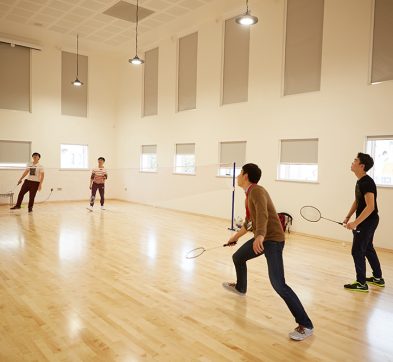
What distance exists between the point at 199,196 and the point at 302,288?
6805mm

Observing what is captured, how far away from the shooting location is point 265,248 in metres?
3.26

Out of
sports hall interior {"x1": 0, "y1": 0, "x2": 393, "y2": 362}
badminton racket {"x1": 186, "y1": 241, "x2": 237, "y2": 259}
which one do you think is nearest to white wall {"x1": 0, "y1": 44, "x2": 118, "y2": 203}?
sports hall interior {"x1": 0, "y1": 0, "x2": 393, "y2": 362}

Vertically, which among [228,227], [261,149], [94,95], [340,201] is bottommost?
[228,227]

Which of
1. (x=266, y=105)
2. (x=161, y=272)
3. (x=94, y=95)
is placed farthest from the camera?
(x=94, y=95)

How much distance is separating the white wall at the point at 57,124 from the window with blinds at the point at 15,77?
211 mm

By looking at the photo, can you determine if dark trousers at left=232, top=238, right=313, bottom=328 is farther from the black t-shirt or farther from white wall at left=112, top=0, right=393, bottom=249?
white wall at left=112, top=0, right=393, bottom=249

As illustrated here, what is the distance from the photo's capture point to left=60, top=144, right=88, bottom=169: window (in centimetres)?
1382

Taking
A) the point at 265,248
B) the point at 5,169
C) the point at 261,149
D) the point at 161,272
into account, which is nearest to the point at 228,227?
the point at 261,149

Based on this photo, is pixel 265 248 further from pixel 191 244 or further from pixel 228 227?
pixel 228 227

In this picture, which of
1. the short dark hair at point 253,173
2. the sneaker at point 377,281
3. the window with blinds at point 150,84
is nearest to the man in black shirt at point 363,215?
the sneaker at point 377,281

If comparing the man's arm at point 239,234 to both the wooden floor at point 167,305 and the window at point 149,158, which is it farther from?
the window at point 149,158

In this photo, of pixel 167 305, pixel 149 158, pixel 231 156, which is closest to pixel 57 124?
pixel 149 158

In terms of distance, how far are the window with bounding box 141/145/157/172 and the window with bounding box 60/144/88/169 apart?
2.41 m

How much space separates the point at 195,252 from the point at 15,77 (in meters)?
10.00
